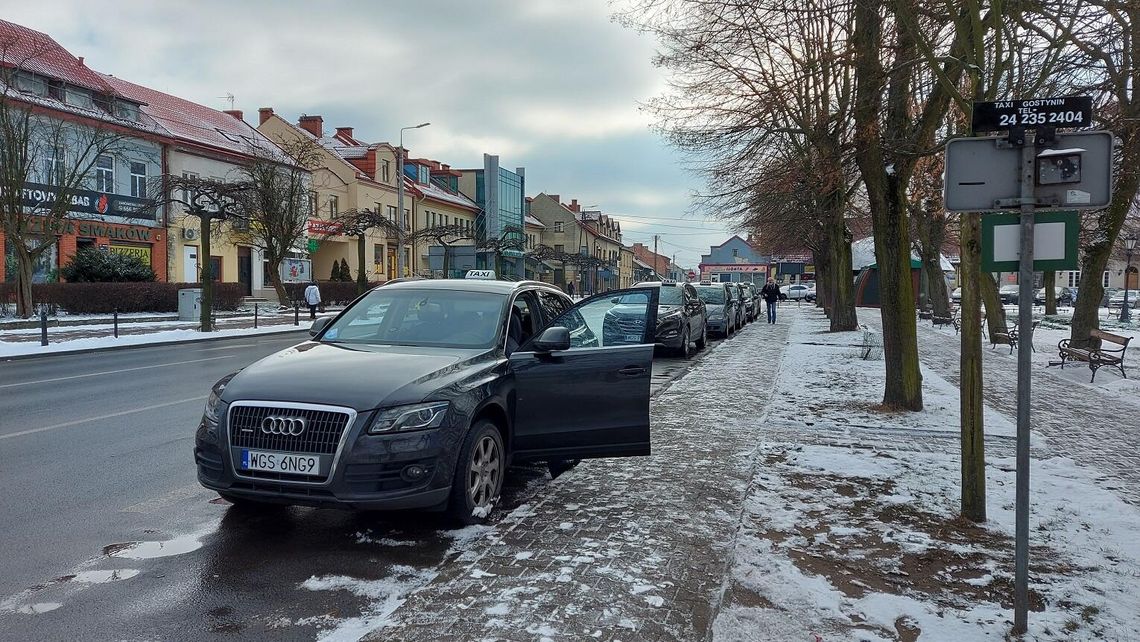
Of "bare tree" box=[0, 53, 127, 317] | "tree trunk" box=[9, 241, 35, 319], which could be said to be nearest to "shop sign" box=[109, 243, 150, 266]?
"bare tree" box=[0, 53, 127, 317]

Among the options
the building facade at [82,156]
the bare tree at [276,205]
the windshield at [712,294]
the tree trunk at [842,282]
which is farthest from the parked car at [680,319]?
the bare tree at [276,205]

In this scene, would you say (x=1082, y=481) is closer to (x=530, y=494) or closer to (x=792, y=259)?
(x=530, y=494)

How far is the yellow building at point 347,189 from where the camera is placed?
5069cm

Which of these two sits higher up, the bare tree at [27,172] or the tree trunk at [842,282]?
the bare tree at [27,172]

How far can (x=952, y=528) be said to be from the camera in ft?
17.6

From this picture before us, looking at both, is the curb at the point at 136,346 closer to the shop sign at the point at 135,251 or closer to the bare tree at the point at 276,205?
the bare tree at the point at 276,205

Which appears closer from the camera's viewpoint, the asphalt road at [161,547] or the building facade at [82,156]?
the asphalt road at [161,547]

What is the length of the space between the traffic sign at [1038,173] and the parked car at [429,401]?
7.84 ft

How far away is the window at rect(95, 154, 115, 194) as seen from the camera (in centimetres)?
3409

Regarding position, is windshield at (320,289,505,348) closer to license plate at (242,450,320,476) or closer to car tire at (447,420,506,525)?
car tire at (447,420,506,525)

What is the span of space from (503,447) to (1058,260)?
355 cm

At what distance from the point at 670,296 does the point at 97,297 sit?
22.8m

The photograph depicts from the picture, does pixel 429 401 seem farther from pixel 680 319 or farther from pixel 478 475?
pixel 680 319

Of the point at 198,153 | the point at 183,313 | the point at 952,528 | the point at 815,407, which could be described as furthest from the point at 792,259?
the point at 952,528
